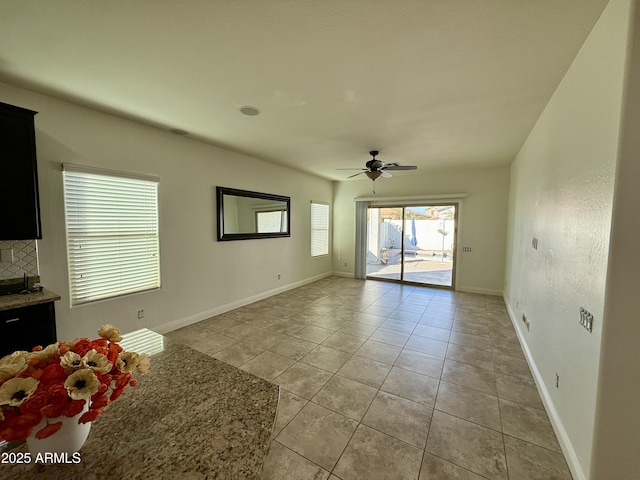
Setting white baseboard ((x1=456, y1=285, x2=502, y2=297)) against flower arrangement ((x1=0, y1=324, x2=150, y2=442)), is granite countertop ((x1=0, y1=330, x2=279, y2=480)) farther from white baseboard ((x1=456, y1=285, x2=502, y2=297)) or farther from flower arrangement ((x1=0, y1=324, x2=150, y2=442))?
white baseboard ((x1=456, y1=285, x2=502, y2=297))

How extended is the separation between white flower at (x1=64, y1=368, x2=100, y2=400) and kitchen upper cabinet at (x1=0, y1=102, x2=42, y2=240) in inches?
93.8

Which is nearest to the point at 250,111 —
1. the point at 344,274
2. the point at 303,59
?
the point at 303,59

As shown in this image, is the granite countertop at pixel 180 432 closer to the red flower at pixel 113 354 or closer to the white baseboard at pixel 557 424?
the red flower at pixel 113 354

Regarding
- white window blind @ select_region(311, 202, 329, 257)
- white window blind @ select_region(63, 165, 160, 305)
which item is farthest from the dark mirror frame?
white window blind @ select_region(311, 202, 329, 257)

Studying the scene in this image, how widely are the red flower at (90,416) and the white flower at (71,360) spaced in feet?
0.44

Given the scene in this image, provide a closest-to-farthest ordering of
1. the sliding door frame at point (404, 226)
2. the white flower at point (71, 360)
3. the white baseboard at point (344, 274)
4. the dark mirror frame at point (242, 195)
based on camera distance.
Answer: the white flower at point (71, 360), the dark mirror frame at point (242, 195), the sliding door frame at point (404, 226), the white baseboard at point (344, 274)

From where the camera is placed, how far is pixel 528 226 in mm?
3250

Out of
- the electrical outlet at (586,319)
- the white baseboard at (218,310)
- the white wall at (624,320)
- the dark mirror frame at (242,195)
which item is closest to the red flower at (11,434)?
the white wall at (624,320)

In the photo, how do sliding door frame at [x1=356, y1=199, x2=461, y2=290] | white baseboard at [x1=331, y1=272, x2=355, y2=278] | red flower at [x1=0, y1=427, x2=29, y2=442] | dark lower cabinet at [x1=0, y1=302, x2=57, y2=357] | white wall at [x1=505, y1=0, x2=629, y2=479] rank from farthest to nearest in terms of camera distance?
1. white baseboard at [x1=331, y1=272, x2=355, y2=278]
2. sliding door frame at [x1=356, y1=199, x2=461, y2=290]
3. dark lower cabinet at [x1=0, y1=302, x2=57, y2=357]
4. white wall at [x1=505, y1=0, x2=629, y2=479]
5. red flower at [x1=0, y1=427, x2=29, y2=442]

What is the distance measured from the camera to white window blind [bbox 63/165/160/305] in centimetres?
279

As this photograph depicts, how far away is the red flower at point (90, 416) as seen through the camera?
28.6 inches

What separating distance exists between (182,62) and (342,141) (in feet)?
7.51

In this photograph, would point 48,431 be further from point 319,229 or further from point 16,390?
point 319,229

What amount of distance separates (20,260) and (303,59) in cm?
310
